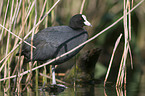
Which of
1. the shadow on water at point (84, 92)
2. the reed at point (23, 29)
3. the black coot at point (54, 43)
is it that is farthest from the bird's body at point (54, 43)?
the shadow on water at point (84, 92)

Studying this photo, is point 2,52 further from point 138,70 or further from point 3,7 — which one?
point 138,70

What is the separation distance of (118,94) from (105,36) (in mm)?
3606

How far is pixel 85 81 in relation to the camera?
5.51 meters

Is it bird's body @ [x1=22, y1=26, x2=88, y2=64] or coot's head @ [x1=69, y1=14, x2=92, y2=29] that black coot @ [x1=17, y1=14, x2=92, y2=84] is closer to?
bird's body @ [x1=22, y1=26, x2=88, y2=64]

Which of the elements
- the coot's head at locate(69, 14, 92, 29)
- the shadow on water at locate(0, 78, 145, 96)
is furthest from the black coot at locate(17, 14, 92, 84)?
the shadow on water at locate(0, 78, 145, 96)

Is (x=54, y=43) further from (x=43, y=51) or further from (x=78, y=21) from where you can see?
(x=78, y=21)

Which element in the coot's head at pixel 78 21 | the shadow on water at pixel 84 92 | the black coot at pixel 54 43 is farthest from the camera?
the coot's head at pixel 78 21

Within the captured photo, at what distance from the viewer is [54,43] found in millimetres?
4719

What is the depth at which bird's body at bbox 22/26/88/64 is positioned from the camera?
471 centimetres

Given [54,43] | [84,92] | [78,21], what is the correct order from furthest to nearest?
[78,21]
[54,43]
[84,92]

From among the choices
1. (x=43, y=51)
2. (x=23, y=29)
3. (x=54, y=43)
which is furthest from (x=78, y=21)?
Answer: (x=23, y=29)

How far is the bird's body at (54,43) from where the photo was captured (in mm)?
4711

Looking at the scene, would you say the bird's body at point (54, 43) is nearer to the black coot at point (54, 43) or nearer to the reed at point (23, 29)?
the black coot at point (54, 43)

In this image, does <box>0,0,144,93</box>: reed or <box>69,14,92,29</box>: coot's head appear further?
<box>69,14,92,29</box>: coot's head
